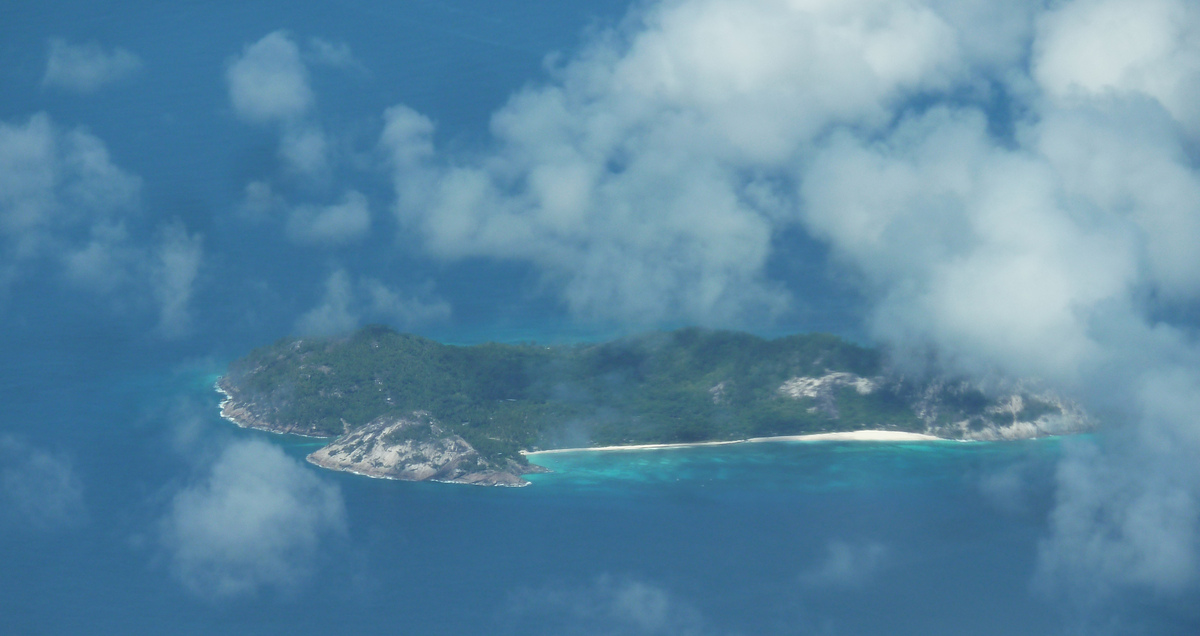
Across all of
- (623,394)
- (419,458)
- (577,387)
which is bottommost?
(419,458)

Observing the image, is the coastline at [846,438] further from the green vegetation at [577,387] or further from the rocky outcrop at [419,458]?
the rocky outcrop at [419,458]

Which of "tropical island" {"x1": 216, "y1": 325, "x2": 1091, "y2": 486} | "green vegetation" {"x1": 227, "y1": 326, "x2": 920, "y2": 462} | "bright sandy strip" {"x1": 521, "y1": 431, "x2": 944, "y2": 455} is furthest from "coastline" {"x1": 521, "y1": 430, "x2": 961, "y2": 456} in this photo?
"green vegetation" {"x1": 227, "y1": 326, "x2": 920, "y2": 462}

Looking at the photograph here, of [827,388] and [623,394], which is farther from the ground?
[623,394]

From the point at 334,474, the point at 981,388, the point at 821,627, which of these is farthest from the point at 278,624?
the point at 981,388

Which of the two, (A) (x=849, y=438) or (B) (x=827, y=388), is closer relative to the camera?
(A) (x=849, y=438)

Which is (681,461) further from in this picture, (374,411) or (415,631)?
(415,631)

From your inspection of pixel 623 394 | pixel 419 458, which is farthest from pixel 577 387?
pixel 419 458

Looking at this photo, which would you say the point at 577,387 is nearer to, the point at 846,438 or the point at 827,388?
the point at 827,388
